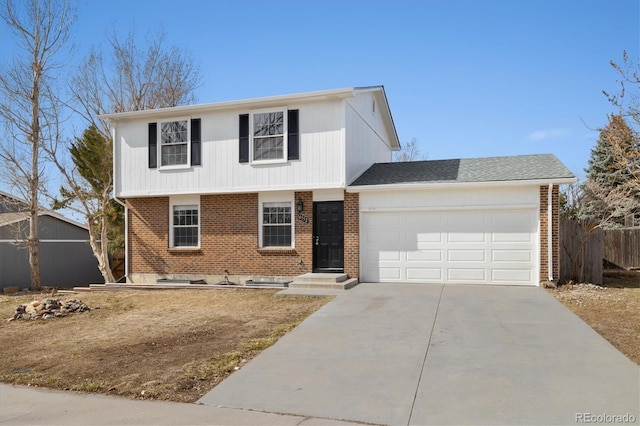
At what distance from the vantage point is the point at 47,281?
2008 centimetres

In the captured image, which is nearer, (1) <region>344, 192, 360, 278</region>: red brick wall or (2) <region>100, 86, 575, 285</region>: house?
(2) <region>100, 86, 575, 285</region>: house

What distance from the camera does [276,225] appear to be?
14078 millimetres

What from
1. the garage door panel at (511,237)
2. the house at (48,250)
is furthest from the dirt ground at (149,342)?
the house at (48,250)

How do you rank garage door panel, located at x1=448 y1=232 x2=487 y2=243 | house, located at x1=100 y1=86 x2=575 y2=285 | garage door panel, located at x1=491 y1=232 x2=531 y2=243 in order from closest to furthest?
garage door panel, located at x1=491 y1=232 x2=531 y2=243
house, located at x1=100 y1=86 x2=575 y2=285
garage door panel, located at x1=448 y1=232 x2=487 y2=243

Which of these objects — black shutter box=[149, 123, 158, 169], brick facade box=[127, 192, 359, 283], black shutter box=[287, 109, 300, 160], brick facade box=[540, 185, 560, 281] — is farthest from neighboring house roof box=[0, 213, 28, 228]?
brick facade box=[540, 185, 560, 281]

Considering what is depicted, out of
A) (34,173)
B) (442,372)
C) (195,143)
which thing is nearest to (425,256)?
(442,372)

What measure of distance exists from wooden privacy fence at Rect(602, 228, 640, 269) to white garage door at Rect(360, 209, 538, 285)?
31.3ft

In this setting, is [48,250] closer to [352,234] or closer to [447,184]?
[352,234]

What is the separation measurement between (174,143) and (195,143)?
2.67 feet

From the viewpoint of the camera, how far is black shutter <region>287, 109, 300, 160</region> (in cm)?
1348

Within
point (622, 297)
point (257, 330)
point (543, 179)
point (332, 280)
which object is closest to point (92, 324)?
point (257, 330)

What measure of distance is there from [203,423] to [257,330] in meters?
3.58

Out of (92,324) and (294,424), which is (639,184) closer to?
(294,424)

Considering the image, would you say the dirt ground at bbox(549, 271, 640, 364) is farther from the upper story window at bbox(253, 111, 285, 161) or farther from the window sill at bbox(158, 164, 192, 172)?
the window sill at bbox(158, 164, 192, 172)
